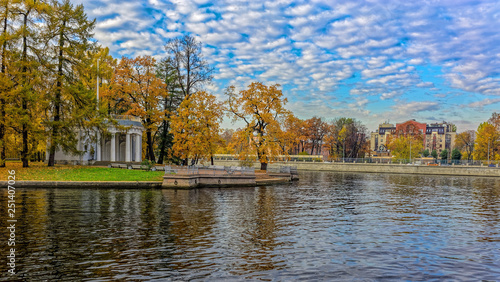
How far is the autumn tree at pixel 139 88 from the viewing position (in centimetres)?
4722

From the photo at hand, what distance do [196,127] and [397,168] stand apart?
53002mm

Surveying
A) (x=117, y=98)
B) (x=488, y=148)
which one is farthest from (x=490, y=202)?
(x=488, y=148)

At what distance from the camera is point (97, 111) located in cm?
3822

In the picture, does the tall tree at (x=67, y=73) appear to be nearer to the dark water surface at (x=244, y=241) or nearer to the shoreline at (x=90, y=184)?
the shoreline at (x=90, y=184)

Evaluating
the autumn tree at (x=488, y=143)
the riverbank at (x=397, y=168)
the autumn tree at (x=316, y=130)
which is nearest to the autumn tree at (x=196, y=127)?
the riverbank at (x=397, y=168)

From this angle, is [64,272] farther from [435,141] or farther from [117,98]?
[435,141]

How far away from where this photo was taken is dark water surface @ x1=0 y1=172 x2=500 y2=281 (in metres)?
9.99

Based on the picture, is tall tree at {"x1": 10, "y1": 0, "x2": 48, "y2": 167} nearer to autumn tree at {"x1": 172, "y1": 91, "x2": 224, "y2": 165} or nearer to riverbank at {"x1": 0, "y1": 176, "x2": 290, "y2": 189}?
riverbank at {"x1": 0, "y1": 176, "x2": 290, "y2": 189}

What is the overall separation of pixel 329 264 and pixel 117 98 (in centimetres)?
4671

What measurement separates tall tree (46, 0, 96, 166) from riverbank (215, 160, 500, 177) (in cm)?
3974

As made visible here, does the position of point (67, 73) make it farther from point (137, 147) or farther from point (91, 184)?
point (137, 147)

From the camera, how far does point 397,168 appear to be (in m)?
78.2

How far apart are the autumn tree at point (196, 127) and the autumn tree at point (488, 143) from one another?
72063 millimetres

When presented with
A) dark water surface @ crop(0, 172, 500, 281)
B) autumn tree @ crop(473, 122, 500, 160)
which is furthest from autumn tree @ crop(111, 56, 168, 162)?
autumn tree @ crop(473, 122, 500, 160)
